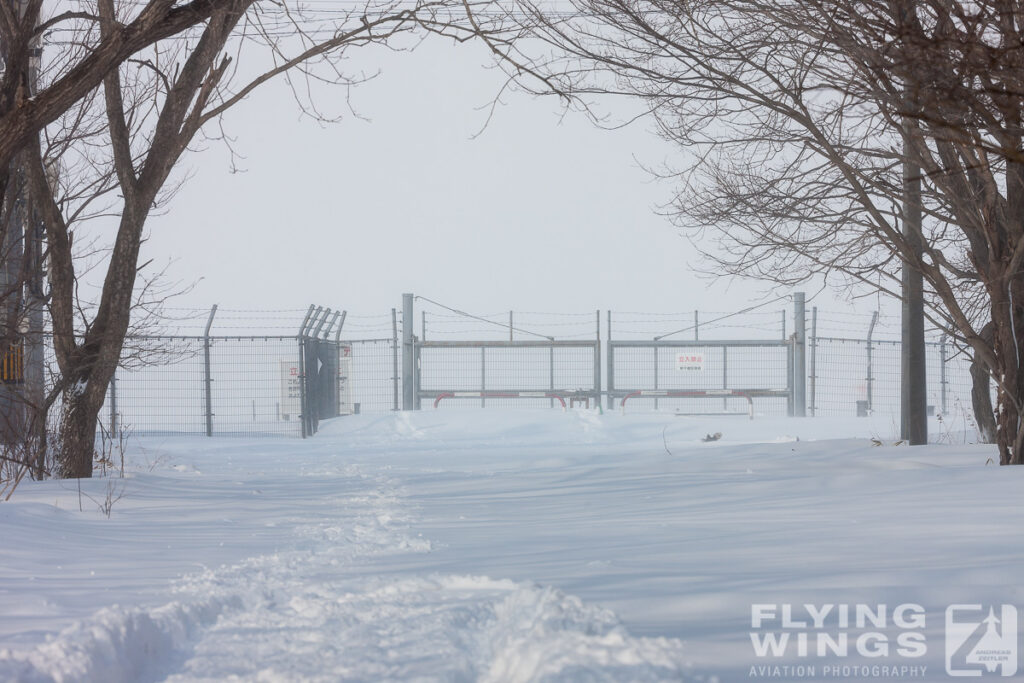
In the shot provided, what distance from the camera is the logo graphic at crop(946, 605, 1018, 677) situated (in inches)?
101

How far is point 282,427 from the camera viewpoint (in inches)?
810

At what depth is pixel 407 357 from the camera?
1734cm

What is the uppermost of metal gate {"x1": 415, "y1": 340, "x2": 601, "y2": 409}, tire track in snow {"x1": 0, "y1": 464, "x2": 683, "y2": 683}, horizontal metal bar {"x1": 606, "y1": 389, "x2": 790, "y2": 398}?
metal gate {"x1": 415, "y1": 340, "x2": 601, "y2": 409}

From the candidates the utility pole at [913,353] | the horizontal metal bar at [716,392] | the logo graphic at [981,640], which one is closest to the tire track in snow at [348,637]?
the logo graphic at [981,640]

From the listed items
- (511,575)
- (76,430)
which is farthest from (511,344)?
(511,575)

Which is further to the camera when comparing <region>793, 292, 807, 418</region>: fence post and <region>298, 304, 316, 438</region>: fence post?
<region>793, 292, 807, 418</region>: fence post

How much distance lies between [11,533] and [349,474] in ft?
14.4

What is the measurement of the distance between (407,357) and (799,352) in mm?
7175

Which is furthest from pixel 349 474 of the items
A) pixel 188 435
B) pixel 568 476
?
pixel 188 435

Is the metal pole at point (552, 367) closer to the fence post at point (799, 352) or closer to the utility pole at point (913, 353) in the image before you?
the fence post at point (799, 352)

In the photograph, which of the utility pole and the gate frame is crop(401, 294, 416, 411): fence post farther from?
the utility pole

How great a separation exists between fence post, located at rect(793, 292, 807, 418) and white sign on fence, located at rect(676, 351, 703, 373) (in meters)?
1.85

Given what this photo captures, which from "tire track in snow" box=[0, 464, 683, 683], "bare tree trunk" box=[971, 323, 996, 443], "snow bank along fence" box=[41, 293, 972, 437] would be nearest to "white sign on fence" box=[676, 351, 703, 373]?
"snow bank along fence" box=[41, 293, 972, 437]

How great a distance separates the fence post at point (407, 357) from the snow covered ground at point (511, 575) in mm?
9795
